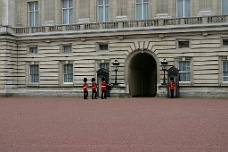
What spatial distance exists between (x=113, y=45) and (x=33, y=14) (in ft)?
26.6

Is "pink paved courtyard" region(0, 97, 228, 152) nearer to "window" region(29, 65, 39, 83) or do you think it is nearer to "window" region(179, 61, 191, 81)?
"window" region(179, 61, 191, 81)

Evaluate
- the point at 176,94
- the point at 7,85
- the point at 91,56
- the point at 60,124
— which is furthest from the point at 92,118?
the point at 7,85

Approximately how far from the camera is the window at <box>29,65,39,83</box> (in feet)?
115

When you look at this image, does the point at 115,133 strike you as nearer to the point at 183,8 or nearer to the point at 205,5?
the point at 205,5

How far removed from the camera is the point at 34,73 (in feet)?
115

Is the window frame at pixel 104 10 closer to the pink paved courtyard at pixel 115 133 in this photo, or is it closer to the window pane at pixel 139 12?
the window pane at pixel 139 12

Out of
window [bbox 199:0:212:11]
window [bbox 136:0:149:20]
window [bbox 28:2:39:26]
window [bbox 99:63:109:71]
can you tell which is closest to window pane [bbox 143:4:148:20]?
window [bbox 136:0:149:20]

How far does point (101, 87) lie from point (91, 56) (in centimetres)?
282

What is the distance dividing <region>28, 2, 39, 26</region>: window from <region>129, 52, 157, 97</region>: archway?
30.3ft

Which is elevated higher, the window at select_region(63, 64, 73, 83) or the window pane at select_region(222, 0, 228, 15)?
the window pane at select_region(222, 0, 228, 15)

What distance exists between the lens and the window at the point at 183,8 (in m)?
30.9

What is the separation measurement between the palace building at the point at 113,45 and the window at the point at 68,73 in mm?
81

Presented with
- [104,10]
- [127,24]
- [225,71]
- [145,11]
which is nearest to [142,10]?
[145,11]

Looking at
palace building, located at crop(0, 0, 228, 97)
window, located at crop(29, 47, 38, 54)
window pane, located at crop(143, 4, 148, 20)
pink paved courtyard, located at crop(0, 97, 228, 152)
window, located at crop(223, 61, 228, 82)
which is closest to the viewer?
pink paved courtyard, located at crop(0, 97, 228, 152)
